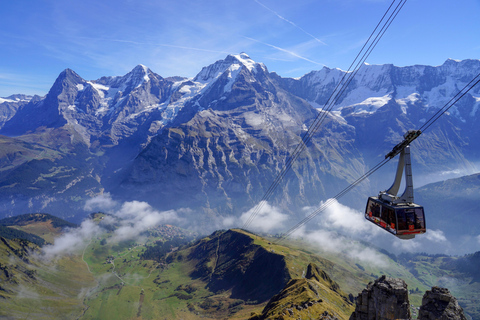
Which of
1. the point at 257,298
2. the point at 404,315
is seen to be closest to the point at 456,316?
the point at 404,315

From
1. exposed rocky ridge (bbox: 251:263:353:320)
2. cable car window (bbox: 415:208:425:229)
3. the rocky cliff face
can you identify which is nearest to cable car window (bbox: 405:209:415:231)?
cable car window (bbox: 415:208:425:229)

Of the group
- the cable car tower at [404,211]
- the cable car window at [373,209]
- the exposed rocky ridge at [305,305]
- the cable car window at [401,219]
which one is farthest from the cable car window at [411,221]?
the exposed rocky ridge at [305,305]

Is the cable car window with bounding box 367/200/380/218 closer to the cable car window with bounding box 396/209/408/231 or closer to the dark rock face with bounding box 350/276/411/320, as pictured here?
the cable car window with bounding box 396/209/408/231

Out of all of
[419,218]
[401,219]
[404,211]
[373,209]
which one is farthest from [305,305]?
[404,211]

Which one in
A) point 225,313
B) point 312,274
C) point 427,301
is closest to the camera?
point 427,301

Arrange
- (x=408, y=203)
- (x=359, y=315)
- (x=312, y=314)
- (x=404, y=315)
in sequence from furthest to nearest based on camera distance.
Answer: (x=312, y=314) < (x=359, y=315) < (x=404, y=315) < (x=408, y=203)

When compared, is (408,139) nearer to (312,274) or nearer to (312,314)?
(312,314)
